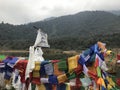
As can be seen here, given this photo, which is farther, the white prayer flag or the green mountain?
the green mountain

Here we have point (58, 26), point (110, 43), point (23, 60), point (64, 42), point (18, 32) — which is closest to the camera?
point (23, 60)

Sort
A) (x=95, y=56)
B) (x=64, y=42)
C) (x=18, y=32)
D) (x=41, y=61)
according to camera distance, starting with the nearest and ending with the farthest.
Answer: (x=95, y=56) < (x=41, y=61) < (x=64, y=42) < (x=18, y=32)

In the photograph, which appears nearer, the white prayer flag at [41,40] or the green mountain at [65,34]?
the white prayer flag at [41,40]

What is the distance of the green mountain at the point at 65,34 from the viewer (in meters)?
72.4

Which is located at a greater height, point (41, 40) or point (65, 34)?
point (65, 34)

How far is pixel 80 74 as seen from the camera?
454 inches

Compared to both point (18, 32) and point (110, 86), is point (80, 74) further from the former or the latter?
point (18, 32)

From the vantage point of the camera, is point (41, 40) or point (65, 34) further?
point (65, 34)

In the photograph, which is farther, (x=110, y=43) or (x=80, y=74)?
(x=110, y=43)

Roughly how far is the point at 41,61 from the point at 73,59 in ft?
4.42

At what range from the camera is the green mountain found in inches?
2852

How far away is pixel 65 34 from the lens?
153 metres

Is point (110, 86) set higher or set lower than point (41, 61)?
lower

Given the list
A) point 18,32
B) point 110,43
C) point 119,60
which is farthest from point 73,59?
point 18,32
